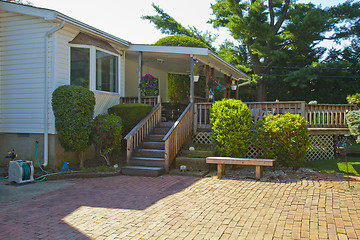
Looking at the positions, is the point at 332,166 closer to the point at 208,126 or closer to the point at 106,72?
the point at 208,126

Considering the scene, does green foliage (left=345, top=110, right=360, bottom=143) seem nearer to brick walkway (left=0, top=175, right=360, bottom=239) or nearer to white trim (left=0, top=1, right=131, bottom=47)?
brick walkway (left=0, top=175, right=360, bottom=239)

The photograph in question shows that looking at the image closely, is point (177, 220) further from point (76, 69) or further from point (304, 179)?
point (76, 69)

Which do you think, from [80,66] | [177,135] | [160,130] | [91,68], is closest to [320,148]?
[177,135]

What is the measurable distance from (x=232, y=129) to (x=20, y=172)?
5.80 meters

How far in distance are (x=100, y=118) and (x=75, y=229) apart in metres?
4.74

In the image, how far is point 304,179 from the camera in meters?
7.49

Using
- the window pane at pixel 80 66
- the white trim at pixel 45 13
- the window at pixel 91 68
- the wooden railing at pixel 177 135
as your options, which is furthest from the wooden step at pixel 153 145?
the white trim at pixel 45 13

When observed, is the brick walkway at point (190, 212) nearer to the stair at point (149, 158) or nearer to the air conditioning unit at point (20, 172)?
the stair at point (149, 158)

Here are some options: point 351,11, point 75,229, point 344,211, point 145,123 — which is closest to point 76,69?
point 145,123

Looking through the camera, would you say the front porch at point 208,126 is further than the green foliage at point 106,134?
Yes

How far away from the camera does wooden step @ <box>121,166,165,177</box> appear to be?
8.16 meters

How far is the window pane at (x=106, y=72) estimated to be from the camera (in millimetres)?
10125

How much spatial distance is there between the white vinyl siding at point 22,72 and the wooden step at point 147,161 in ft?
9.61

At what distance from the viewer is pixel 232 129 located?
28.2 feet
